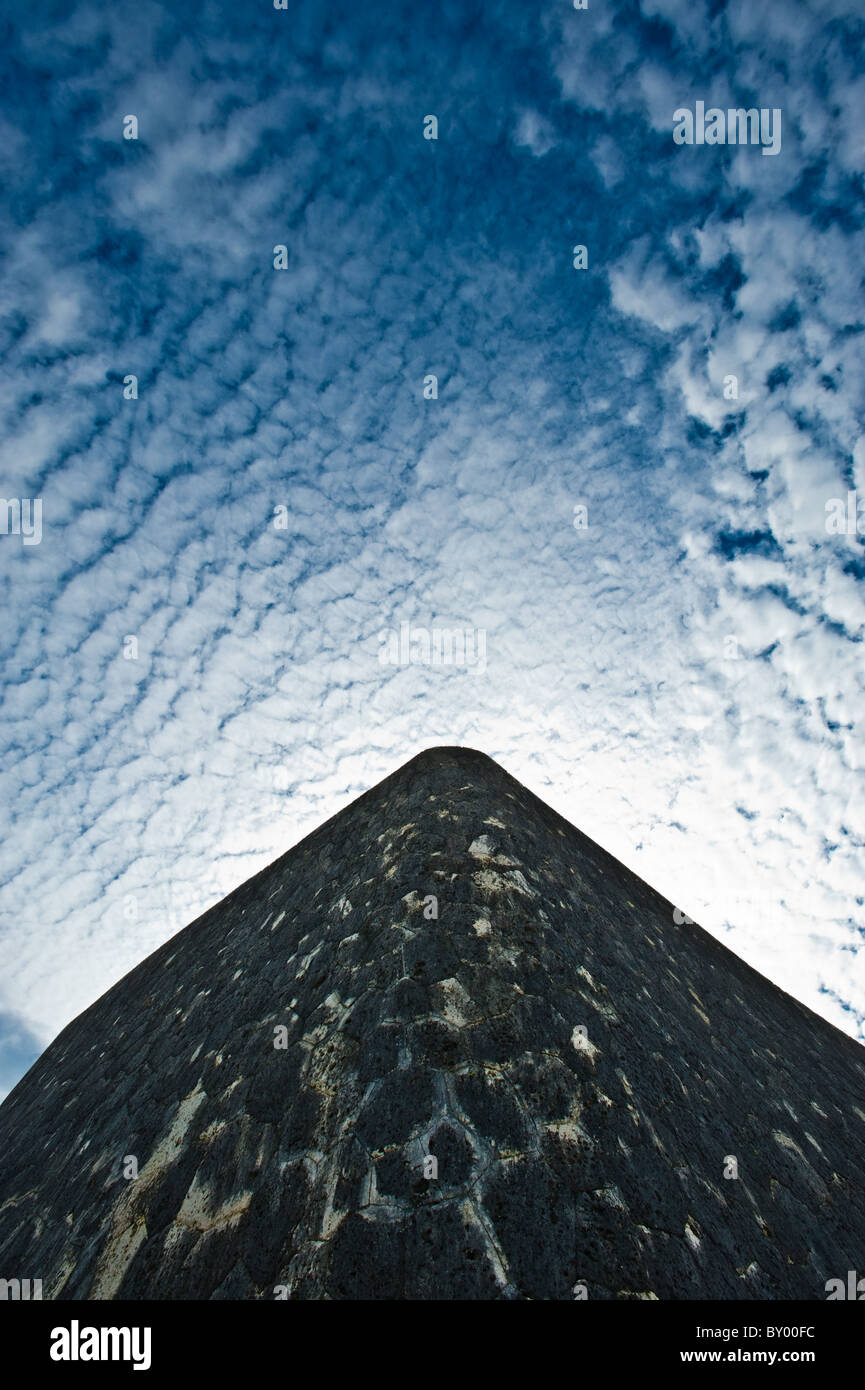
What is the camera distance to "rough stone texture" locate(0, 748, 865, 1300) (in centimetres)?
194

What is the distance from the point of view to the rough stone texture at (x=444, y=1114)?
1937 mm

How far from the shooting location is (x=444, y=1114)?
85.7 inches

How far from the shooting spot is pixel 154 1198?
2.72 meters
